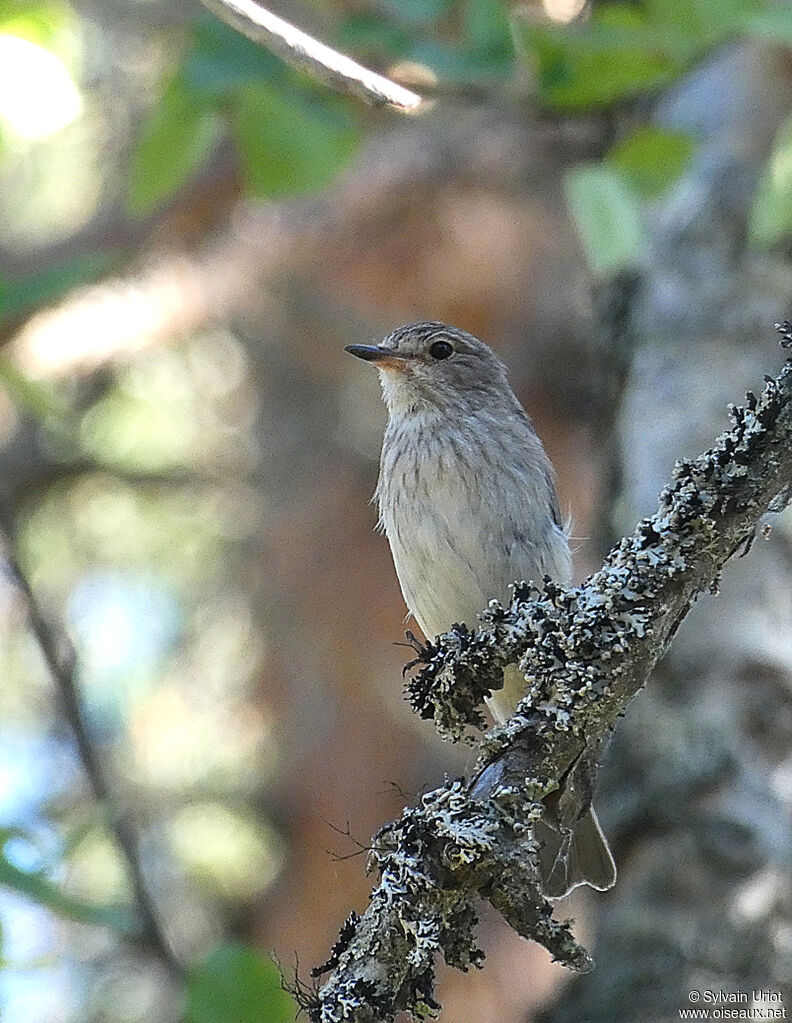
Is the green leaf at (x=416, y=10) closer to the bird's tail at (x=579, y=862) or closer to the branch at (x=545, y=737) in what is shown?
the branch at (x=545, y=737)

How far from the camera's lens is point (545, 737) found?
2.31 m

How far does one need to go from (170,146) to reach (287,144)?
0.95 feet

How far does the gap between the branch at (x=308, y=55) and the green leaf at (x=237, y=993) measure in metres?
1.61

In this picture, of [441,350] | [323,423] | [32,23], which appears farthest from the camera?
[323,423]

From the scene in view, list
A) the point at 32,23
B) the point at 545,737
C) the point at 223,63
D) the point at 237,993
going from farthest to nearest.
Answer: the point at 223,63 < the point at 32,23 < the point at 237,993 < the point at 545,737

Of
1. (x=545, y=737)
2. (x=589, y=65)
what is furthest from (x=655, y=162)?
(x=545, y=737)

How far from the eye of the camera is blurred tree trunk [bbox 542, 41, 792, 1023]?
3.57 meters

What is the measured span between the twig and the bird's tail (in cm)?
96

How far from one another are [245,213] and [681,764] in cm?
308

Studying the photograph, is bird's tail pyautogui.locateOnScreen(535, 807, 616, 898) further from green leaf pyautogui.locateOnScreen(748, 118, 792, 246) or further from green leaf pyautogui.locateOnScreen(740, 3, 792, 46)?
green leaf pyautogui.locateOnScreen(740, 3, 792, 46)

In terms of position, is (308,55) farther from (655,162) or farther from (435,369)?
(435,369)

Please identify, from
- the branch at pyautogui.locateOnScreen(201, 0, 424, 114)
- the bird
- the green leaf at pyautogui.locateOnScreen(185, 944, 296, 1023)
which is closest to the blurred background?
the green leaf at pyautogui.locateOnScreen(185, 944, 296, 1023)

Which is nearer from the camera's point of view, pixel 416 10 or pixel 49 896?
pixel 49 896

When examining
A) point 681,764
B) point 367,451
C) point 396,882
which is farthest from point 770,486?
point 367,451
